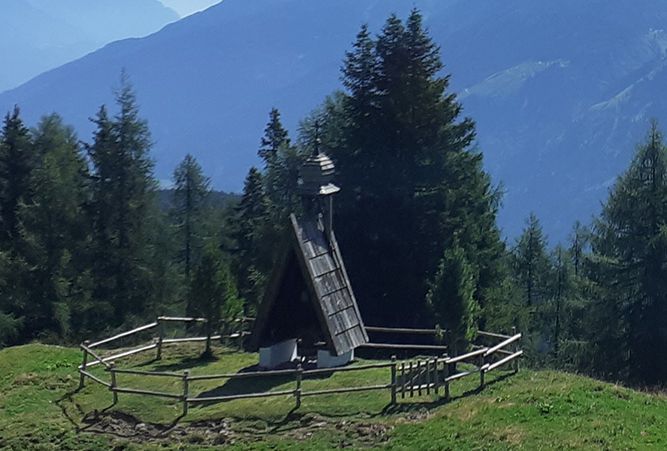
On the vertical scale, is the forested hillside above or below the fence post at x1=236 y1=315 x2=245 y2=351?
above

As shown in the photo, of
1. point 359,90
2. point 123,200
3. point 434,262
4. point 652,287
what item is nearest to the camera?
point 652,287

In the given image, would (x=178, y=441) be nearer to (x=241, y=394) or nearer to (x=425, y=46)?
(x=241, y=394)

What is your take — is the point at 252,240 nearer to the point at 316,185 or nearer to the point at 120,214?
the point at 120,214

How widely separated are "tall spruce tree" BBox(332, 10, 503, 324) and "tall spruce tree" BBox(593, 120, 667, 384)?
6.48 metres

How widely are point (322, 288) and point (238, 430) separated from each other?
5318 millimetres

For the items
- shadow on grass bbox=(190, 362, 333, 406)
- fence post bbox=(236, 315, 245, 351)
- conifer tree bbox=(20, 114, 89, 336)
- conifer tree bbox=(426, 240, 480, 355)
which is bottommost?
shadow on grass bbox=(190, 362, 333, 406)

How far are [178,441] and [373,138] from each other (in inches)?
941

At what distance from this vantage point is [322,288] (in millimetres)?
24562

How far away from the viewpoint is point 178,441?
20422mm

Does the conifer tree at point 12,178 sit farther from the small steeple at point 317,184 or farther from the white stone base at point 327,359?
the white stone base at point 327,359

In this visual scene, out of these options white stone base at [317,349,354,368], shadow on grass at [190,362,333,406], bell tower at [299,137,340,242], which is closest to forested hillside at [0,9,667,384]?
bell tower at [299,137,340,242]

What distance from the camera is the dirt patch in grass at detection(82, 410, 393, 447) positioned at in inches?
772

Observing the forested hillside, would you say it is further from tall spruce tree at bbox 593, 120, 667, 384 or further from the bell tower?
the bell tower

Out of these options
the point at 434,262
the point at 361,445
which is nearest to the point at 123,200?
the point at 434,262
